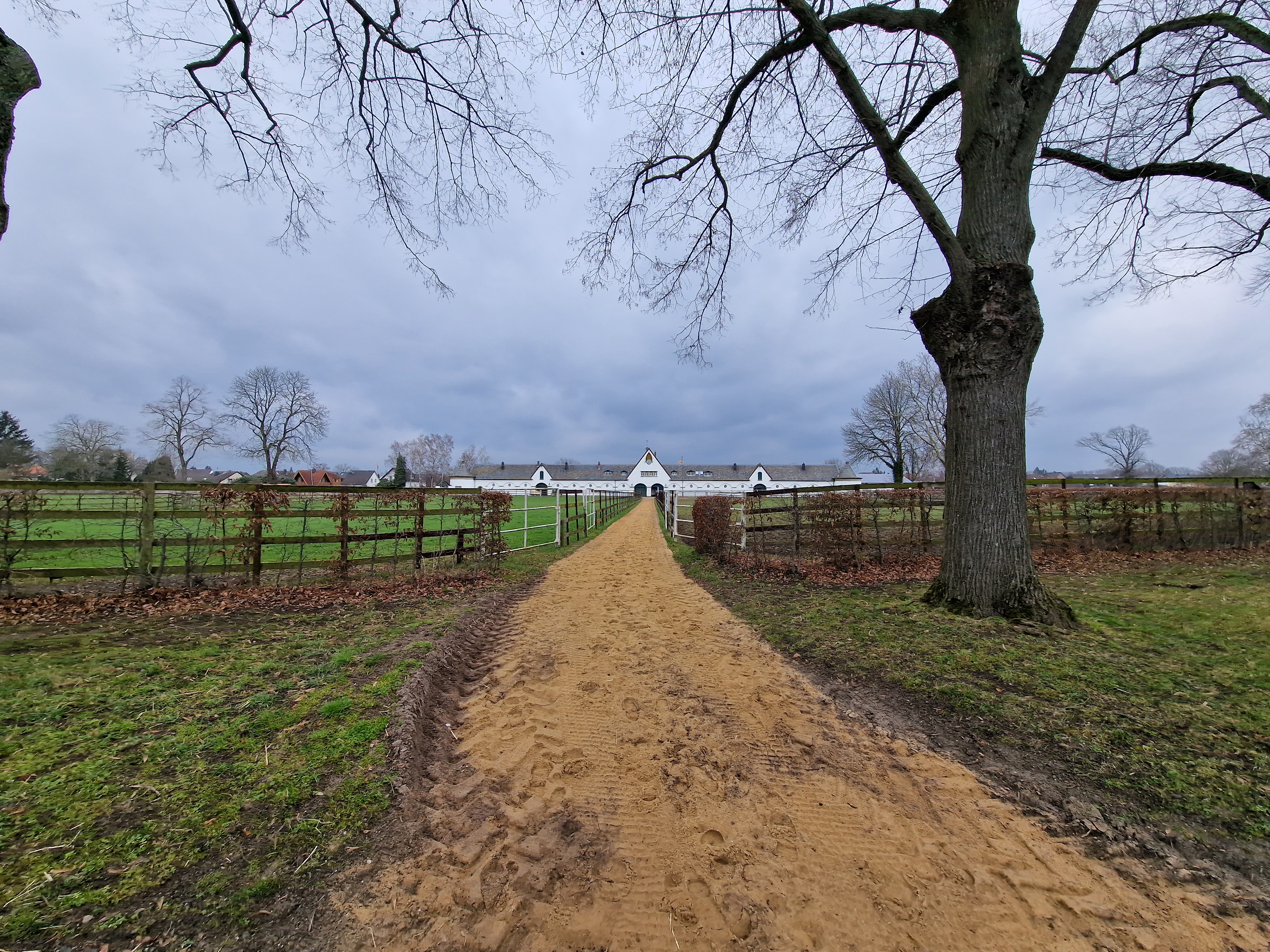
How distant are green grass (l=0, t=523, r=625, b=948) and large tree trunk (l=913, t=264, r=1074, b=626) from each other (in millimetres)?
5705

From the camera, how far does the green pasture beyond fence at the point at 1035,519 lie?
29.1 ft

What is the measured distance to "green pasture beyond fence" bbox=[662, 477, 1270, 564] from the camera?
29.1 ft

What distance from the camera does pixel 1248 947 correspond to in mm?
1536

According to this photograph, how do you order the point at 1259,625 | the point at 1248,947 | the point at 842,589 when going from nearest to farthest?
the point at 1248,947 < the point at 1259,625 < the point at 842,589

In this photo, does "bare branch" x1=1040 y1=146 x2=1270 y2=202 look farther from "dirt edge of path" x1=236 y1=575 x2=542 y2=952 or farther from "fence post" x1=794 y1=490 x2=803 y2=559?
"dirt edge of path" x1=236 y1=575 x2=542 y2=952

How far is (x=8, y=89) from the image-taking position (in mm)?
2684

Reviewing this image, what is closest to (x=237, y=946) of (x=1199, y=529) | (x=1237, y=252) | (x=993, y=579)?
(x=993, y=579)

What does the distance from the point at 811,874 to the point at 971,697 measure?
221 centimetres

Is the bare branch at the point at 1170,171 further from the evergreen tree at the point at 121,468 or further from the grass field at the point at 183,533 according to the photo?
the evergreen tree at the point at 121,468

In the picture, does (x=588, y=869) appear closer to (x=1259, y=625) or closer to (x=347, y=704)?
(x=347, y=704)

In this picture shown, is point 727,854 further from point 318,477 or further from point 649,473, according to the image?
point 318,477

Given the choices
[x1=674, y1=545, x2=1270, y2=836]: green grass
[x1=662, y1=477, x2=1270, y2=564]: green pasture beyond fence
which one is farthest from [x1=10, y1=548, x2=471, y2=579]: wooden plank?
[x1=662, y1=477, x2=1270, y2=564]: green pasture beyond fence

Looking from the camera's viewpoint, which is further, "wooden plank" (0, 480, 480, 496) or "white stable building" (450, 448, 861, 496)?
"white stable building" (450, 448, 861, 496)

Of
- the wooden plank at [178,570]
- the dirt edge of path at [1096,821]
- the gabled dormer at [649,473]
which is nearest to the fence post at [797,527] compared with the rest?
the dirt edge of path at [1096,821]
